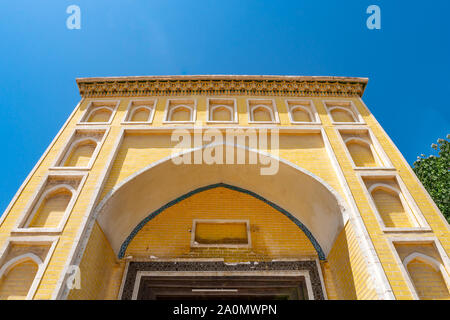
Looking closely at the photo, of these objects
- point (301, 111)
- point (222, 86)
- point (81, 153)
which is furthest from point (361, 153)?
point (81, 153)

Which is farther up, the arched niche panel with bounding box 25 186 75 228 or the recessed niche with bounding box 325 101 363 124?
the recessed niche with bounding box 325 101 363 124

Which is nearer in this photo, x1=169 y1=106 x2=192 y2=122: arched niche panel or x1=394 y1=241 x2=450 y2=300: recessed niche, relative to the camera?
x1=394 y1=241 x2=450 y2=300: recessed niche

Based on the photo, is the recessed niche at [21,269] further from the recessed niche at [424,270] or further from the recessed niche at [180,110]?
the recessed niche at [424,270]

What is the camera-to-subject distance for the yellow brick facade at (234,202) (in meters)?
3.64

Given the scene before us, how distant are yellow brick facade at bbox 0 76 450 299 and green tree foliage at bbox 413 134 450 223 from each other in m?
4.73

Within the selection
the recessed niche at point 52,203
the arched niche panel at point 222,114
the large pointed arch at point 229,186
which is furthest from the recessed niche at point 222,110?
the recessed niche at point 52,203

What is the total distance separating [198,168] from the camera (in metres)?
5.31

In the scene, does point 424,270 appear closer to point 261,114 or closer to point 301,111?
point 301,111

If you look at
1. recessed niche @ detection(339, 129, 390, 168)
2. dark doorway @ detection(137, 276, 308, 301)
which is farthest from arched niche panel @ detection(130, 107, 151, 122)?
recessed niche @ detection(339, 129, 390, 168)

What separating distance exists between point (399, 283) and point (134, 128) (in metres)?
4.75

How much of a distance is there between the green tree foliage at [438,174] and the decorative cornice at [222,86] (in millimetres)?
4683

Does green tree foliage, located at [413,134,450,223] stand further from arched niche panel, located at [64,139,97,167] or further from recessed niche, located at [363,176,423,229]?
arched niche panel, located at [64,139,97,167]

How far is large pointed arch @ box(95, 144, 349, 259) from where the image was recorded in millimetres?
4492

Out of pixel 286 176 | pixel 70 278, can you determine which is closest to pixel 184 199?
pixel 286 176
